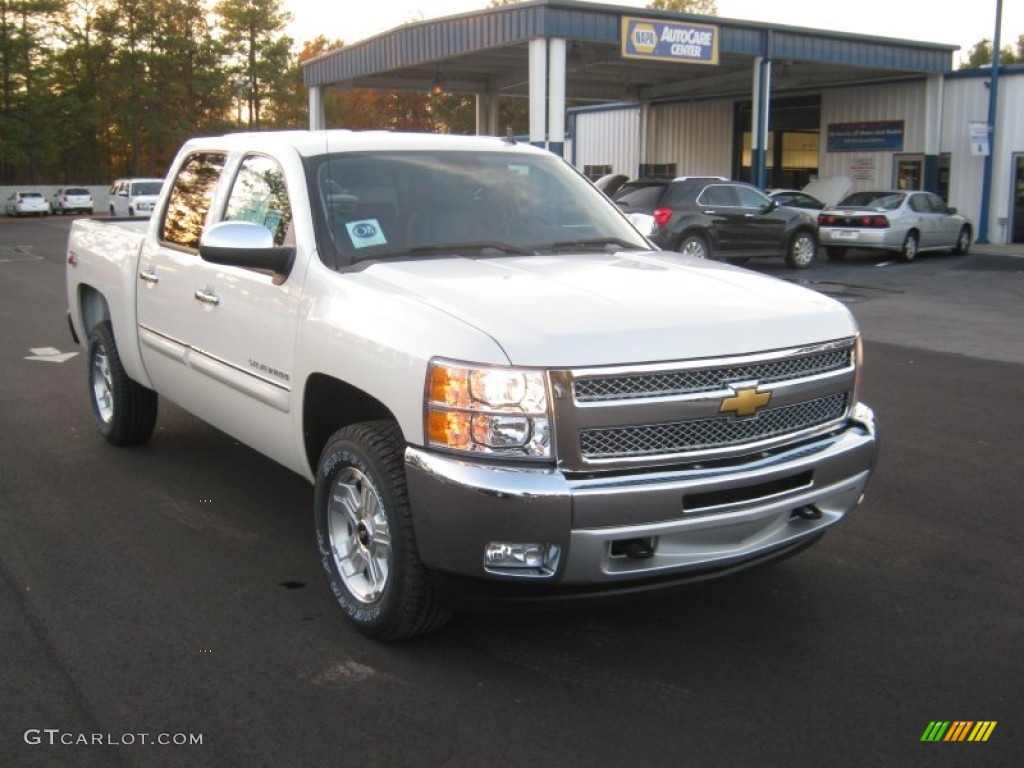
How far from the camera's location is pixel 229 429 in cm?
516

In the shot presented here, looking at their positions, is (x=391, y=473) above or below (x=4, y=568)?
above

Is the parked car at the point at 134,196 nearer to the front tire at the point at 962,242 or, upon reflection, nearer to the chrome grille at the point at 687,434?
the front tire at the point at 962,242

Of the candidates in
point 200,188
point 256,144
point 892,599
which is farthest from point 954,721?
point 200,188

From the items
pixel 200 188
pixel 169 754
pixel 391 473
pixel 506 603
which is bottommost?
pixel 169 754

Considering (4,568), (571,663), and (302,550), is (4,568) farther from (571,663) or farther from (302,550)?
(571,663)

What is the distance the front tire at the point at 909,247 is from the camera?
22.8 m

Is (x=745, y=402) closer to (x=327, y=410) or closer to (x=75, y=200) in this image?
(x=327, y=410)

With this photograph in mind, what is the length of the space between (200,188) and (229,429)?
4.66 ft

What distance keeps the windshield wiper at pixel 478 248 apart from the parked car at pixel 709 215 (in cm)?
1348

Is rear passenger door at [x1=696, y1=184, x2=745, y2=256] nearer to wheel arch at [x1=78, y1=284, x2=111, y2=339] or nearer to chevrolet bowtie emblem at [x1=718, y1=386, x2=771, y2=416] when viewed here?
wheel arch at [x1=78, y1=284, x2=111, y2=339]

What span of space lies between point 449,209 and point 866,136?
90.6 feet

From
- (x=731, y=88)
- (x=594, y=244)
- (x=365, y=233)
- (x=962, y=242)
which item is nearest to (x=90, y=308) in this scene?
(x=365, y=233)

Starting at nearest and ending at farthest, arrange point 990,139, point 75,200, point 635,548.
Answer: point 635,548 → point 990,139 → point 75,200

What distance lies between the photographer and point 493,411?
3377 millimetres
